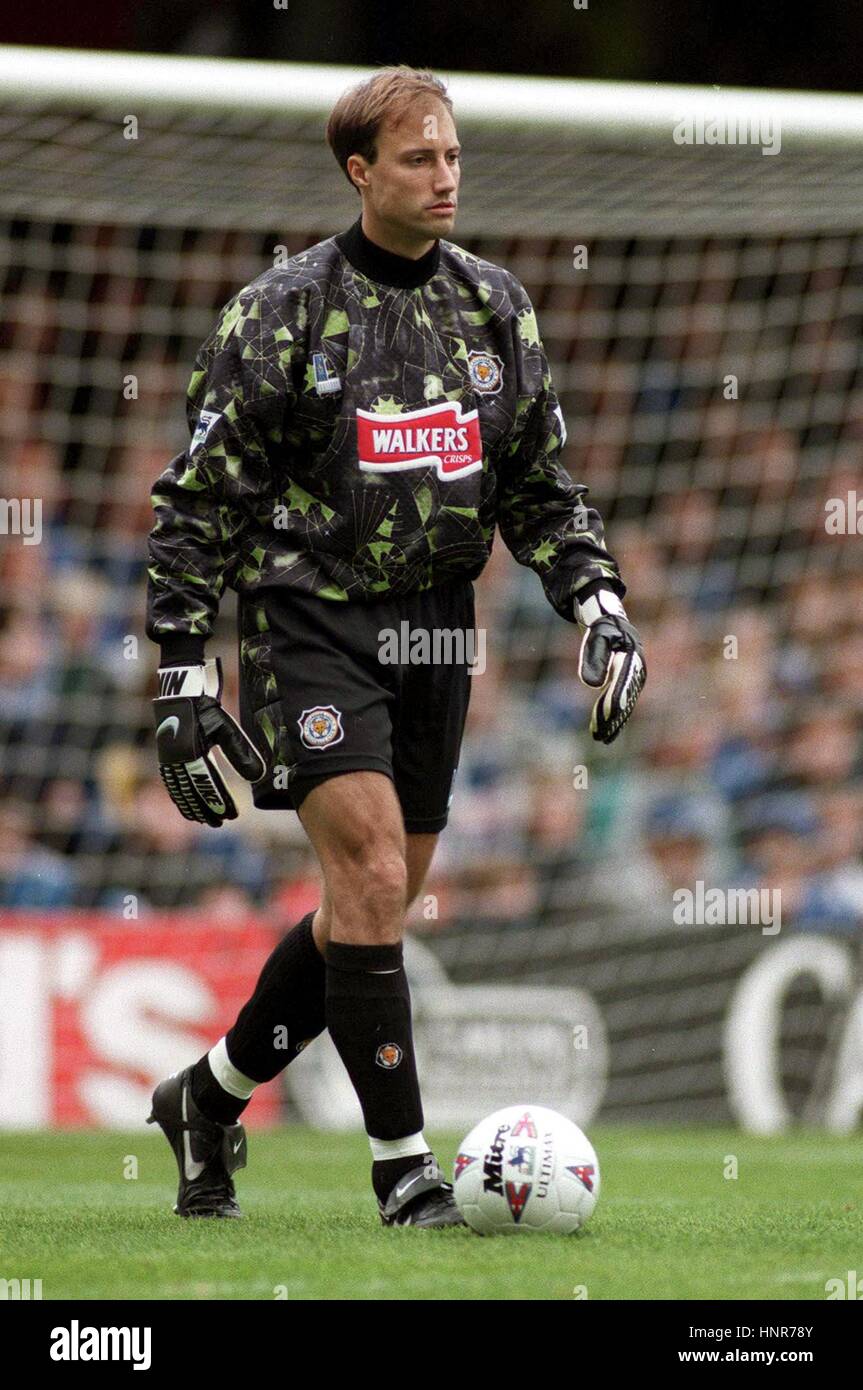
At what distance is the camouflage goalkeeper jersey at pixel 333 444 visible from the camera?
440 cm

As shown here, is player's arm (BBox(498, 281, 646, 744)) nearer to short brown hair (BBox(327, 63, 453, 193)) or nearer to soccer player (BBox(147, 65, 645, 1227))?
soccer player (BBox(147, 65, 645, 1227))

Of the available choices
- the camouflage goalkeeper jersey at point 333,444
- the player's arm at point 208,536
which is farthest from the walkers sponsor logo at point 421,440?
the player's arm at point 208,536

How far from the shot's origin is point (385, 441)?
4438mm

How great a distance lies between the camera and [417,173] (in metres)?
4.45

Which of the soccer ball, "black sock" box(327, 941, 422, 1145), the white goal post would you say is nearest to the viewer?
the soccer ball

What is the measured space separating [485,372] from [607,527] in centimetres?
726

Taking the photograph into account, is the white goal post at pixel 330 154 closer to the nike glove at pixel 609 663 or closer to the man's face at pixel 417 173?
the man's face at pixel 417 173

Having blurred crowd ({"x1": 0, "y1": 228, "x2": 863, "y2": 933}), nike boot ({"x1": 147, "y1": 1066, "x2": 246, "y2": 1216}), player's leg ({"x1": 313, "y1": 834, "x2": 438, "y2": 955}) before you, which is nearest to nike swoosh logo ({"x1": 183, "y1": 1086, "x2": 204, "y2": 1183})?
nike boot ({"x1": 147, "y1": 1066, "x2": 246, "y2": 1216})

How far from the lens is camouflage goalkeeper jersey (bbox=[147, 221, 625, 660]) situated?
14.4 ft

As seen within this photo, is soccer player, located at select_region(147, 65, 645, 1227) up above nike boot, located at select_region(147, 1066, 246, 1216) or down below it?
above

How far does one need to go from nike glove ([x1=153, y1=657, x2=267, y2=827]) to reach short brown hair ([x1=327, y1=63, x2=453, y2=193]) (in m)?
1.11

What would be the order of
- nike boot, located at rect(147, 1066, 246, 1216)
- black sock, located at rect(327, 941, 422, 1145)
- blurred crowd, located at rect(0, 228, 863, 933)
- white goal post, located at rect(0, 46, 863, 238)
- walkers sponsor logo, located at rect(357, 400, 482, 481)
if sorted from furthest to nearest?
blurred crowd, located at rect(0, 228, 863, 933) < white goal post, located at rect(0, 46, 863, 238) < nike boot, located at rect(147, 1066, 246, 1216) < walkers sponsor logo, located at rect(357, 400, 482, 481) < black sock, located at rect(327, 941, 422, 1145)

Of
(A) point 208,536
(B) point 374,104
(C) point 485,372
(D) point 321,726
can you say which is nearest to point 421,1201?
(D) point 321,726

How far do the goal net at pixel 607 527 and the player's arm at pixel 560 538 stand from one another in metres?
2.81
